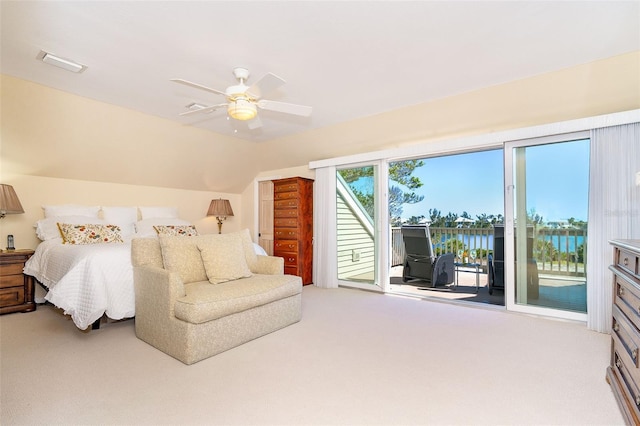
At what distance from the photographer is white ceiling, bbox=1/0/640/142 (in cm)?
214

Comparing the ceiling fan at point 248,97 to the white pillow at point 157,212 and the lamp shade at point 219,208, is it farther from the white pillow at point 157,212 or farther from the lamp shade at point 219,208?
the lamp shade at point 219,208

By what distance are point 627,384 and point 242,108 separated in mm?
3136

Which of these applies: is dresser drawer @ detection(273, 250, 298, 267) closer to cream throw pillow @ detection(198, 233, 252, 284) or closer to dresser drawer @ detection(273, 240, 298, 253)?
dresser drawer @ detection(273, 240, 298, 253)

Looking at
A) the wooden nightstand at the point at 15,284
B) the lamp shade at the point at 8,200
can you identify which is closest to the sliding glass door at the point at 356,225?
the wooden nightstand at the point at 15,284

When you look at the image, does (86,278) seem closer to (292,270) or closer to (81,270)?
(81,270)

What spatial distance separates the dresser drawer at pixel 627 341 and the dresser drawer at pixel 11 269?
549 centimetres

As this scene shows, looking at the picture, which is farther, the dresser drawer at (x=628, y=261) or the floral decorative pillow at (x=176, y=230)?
the floral decorative pillow at (x=176, y=230)

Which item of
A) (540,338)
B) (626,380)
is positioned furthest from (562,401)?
(540,338)

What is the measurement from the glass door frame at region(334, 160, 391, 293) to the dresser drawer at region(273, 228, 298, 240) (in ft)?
4.33

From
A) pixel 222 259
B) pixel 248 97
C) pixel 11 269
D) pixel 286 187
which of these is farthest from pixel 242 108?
pixel 11 269

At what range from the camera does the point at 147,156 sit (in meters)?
4.79

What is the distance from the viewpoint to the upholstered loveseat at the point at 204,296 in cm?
236

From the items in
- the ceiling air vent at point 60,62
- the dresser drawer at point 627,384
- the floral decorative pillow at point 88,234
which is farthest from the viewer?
the floral decorative pillow at point 88,234

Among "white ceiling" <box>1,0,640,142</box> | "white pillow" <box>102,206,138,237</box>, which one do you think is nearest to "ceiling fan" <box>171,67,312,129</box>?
"white ceiling" <box>1,0,640,142</box>
